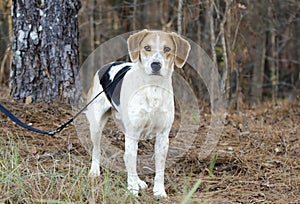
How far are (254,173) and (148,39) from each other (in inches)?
64.5

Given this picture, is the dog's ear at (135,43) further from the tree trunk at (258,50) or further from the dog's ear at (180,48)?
the tree trunk at (258,50)

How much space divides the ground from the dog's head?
0.79 m

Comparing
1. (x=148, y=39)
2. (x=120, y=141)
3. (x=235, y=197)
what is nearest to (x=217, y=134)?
(x=120, y=141)

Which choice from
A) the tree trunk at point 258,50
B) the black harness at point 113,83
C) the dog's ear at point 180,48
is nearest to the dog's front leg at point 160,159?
the black harness at point 113,83

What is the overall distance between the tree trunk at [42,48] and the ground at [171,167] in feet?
0.66

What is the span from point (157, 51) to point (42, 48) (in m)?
2.41

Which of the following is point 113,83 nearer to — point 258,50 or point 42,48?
point 42,48

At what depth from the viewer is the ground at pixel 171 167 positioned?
9.67ft

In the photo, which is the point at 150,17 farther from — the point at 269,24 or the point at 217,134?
the point at 217,134

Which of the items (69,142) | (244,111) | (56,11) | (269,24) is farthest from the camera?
(269,24)

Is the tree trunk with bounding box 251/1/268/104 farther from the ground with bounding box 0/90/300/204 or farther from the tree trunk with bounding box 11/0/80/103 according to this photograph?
the tree trunk with bounding box 11/0/80/103

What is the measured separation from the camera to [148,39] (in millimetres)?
3340

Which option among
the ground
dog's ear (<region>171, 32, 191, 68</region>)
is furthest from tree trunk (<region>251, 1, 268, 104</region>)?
dog's ear (<region>171, 32, 191, 68</region>)

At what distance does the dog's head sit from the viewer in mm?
3238
